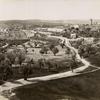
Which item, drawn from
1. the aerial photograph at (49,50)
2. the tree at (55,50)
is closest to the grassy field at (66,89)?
the aerial photograph at (49,50)

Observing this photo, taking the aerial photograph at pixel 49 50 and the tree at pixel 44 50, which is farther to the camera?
the tree at pixel 44 50

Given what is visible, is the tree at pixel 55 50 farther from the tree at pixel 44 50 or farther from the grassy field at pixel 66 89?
the grassy field at pixel 66 89

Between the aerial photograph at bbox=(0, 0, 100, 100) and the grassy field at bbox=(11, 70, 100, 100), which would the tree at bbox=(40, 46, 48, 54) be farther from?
the grassy field at bbox=(11, 70, 100, 100)

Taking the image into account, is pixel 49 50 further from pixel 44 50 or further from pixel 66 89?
pixel 66 89

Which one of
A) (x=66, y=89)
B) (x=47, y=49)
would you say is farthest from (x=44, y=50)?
(x=66, y=89)

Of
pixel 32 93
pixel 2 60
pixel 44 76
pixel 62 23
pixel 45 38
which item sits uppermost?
pixel 62 23

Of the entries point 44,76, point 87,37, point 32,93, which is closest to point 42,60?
point 44,76

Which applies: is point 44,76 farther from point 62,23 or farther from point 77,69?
point 62,23

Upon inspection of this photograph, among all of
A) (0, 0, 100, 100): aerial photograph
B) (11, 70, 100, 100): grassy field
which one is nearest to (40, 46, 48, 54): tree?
(0, 0, 100, 100): aerial photograph
